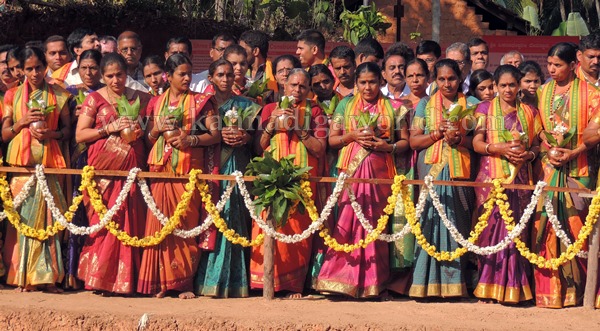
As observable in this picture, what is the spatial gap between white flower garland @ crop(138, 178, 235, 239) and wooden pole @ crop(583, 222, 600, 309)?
277 cm

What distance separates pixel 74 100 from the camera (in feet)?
28.2

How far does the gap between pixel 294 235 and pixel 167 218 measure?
1.00 metres

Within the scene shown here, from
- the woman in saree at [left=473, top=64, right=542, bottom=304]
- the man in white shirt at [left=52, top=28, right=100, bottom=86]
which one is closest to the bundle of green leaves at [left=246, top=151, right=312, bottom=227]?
the woman in saree at [left=473, top=64, right=542, bottom=304]

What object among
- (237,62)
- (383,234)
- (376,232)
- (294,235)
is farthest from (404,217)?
(237,62)

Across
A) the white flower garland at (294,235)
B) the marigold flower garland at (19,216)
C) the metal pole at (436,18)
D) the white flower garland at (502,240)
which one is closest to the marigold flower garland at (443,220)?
the white flower garland at (502,240)

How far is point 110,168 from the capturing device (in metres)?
8.26

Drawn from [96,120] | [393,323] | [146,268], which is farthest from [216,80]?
[393,323]

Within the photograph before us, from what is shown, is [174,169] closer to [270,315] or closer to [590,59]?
[270,315]

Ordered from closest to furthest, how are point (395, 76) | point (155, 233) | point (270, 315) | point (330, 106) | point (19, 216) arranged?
point (270, 315) < point (155, 233) < point (19, 216) < point (330, 106) < point (395, 76)

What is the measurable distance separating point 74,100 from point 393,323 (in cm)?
321

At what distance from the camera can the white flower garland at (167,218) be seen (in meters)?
8.11

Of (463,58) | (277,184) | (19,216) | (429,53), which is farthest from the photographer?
(429,53)

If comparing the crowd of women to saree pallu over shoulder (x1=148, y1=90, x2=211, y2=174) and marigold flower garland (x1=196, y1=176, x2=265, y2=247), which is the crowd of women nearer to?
saree pallu over shoulder (x1=148, y1=90, x2=211, y2=174)

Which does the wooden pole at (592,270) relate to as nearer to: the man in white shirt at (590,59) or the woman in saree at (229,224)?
the man in white shirt at (590,59)
